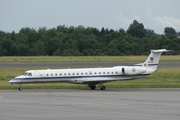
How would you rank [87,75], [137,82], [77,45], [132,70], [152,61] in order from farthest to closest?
1. [77,45]
2. [137,82]
3. [152,61]
4. [87,75]
5. [132,70]

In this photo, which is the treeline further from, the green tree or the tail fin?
the tail fin

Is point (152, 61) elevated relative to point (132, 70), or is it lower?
elevated

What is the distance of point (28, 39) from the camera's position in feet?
463

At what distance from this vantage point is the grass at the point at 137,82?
157 feet

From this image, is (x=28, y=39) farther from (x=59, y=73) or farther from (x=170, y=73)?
(x=59, y=73)

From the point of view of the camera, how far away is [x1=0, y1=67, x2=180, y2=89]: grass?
4786 centimetres

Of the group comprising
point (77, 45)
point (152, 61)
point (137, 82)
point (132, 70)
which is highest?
point (77, 45)

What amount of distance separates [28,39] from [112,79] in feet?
321

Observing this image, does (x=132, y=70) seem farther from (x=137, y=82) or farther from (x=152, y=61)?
(x=137, y=82)

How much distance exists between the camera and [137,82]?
5306 centimetres
